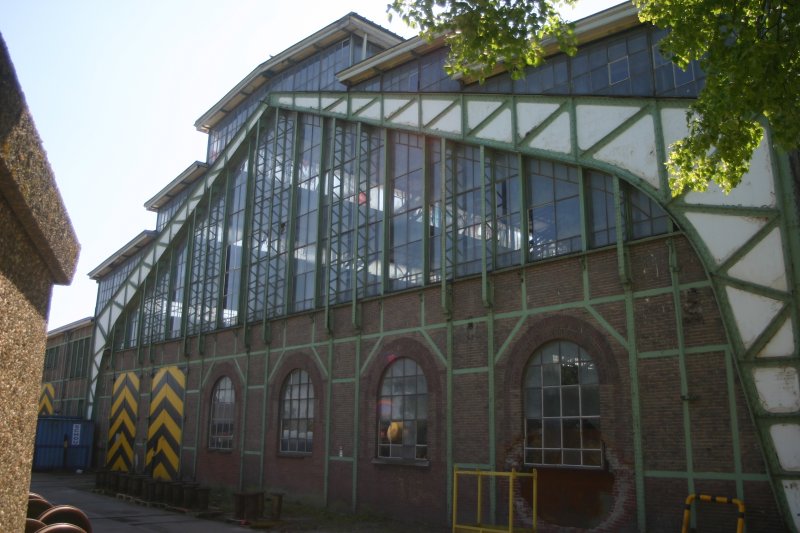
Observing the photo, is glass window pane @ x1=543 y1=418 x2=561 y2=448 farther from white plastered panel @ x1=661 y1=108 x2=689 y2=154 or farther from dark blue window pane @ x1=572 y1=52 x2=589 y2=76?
dark blue window pane @ x1=572 y1=52 x2=589 y2=76

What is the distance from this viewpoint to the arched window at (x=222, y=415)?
25438 mm

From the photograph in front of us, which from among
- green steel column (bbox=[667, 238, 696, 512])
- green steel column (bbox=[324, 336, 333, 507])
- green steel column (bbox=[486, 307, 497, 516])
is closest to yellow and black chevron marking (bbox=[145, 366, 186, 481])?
green steel column (bbox=[324, 336, 333, 507])

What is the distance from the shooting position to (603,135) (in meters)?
15.1

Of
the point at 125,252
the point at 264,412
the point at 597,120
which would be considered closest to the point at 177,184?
the point at 125,252

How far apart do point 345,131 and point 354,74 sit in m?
1.94

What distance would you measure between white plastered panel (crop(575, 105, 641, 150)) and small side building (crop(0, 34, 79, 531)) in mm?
13984

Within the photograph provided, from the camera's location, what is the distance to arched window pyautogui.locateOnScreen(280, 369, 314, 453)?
21.7 meters

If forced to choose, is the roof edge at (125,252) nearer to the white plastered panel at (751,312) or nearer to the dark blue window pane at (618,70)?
the dark blue window pane at (618,70)

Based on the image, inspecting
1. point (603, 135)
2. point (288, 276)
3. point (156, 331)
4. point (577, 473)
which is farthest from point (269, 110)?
point (577, 473)

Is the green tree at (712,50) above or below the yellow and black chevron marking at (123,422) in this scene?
above

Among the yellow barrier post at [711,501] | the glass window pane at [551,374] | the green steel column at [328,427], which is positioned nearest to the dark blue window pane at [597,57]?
the glass window pane at [551,374]

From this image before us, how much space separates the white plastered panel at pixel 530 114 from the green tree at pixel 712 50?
5.96 meters

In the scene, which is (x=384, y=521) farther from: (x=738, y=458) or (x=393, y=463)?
(x=738, y=458)

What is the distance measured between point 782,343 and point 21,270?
40.6 ft
